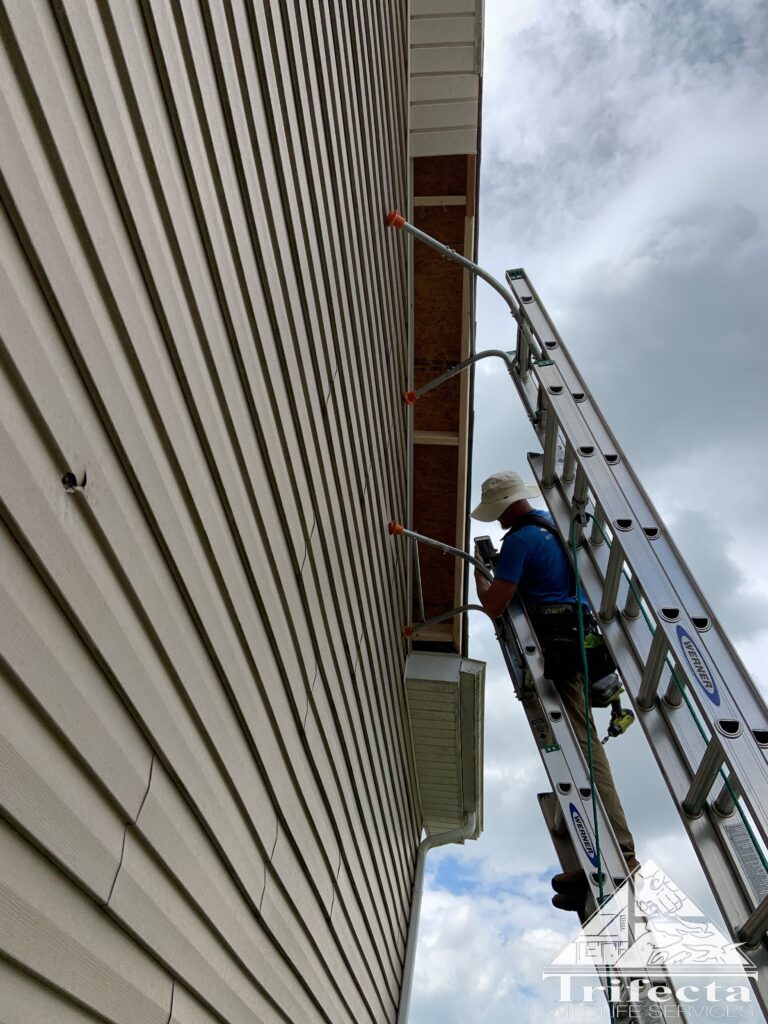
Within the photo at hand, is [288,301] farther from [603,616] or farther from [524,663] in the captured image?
[524,663]

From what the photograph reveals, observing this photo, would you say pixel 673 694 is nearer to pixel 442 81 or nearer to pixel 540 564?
pixel 540 564

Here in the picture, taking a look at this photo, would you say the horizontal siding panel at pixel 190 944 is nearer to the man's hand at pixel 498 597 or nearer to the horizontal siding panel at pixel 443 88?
the man's hand at pixel 498 597

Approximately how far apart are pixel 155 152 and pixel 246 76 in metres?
0.69

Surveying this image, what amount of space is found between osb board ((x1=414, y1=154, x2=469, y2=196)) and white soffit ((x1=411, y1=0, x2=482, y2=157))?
0.16m

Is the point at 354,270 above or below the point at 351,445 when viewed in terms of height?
above

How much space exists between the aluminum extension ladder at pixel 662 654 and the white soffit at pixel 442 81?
2016 mm

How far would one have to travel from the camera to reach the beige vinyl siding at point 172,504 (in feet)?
4.33

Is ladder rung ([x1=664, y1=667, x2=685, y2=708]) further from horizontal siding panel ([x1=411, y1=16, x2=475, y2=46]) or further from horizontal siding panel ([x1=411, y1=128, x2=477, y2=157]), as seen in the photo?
horizontal siding panel ([x1=411, y1=16, x2=475, y2=46])

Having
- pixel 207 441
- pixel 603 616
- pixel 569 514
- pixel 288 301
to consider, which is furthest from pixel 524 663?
pixel 207 441

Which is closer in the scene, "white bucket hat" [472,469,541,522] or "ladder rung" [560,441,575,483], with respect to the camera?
"ladder rung" [560,441,575,483]

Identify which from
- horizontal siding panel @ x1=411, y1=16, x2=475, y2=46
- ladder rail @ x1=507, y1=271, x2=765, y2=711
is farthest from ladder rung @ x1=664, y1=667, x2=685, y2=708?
horizontal siding panel @ x1=411, y1=16, x2=475, y2=46

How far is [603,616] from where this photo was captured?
3.47 m

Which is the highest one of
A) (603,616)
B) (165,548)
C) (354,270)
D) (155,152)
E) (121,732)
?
(354,270)

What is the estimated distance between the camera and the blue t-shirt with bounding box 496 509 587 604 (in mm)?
4785
